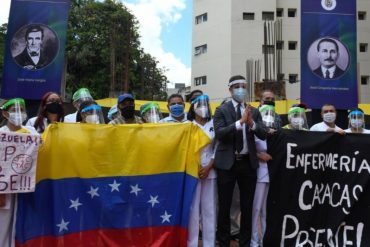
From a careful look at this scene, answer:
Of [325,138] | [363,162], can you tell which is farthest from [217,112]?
[363,162]

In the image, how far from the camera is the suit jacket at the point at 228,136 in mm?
5410

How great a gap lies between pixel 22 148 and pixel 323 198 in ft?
11.8

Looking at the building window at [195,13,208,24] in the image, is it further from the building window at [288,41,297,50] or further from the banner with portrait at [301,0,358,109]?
the banner with portrait at [301,0,358,109]

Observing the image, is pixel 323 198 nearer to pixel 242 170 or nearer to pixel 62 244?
pixel 242 170

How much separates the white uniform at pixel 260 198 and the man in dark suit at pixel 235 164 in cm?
14

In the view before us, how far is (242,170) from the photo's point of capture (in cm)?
549

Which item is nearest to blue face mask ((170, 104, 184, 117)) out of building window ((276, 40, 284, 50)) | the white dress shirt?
the white dress shirt

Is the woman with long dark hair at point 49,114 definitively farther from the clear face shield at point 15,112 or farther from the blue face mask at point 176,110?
the blue face mask at point 176,110

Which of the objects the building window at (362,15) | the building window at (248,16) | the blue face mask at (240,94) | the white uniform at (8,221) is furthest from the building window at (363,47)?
the white uniform at (8,221)

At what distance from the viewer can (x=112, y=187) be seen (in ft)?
17.2

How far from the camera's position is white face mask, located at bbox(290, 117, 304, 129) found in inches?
256

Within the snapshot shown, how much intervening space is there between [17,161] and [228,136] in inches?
89.9

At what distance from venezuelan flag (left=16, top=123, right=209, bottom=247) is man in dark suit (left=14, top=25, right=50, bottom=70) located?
2683 millimetres

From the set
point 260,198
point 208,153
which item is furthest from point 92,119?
point 260,198
